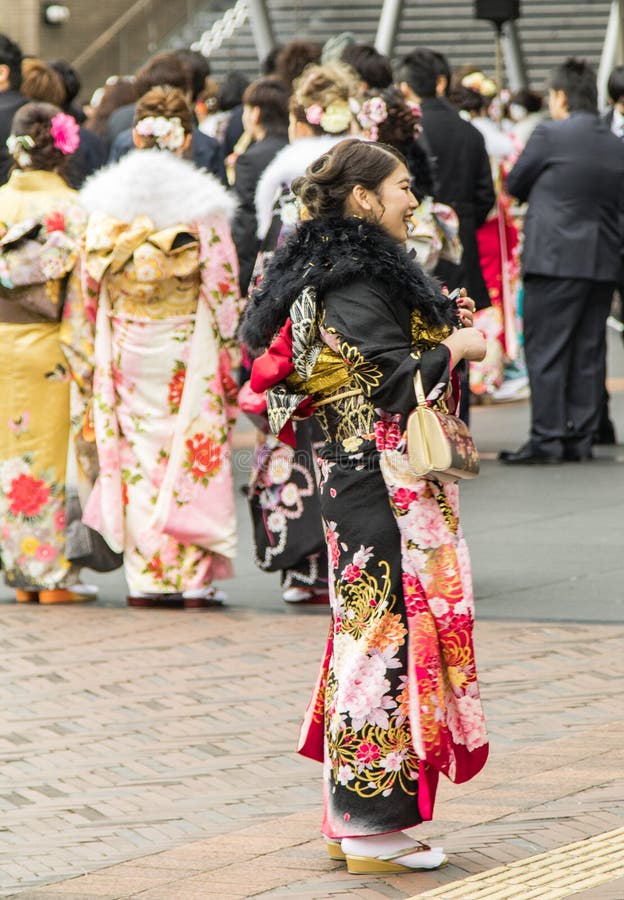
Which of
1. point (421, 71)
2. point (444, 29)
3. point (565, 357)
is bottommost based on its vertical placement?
point (565, 357)

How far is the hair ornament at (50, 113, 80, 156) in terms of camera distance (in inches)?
302

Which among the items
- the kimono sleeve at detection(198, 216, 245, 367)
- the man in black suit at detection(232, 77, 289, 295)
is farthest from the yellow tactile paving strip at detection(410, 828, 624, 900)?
the man in black suit at detection(232, 77, 289, 295)

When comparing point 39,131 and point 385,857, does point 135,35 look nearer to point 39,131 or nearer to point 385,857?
point 39,131

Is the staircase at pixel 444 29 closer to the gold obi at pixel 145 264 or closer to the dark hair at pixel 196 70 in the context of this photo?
the dark hair at pixel 196 70

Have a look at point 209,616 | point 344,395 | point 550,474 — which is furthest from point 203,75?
point 344,395

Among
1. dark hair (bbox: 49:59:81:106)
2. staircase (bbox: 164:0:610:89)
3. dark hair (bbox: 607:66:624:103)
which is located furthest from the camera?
staircase (bbox: 164:0:610:89)

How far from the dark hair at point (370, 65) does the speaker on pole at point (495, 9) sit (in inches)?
218

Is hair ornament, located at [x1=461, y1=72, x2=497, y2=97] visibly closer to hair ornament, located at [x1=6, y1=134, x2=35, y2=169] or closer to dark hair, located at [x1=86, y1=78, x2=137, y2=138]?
dark hair, located at [x1=86, y1=78, x2=137, y2=138]

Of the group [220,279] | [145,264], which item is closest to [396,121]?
[220,279]

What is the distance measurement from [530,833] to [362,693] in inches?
23.4

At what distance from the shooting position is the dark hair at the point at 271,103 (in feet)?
30.7

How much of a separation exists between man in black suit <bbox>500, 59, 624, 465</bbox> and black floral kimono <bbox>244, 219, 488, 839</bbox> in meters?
6.66

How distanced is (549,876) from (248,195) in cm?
594

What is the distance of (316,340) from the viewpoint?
4355 millimetres
